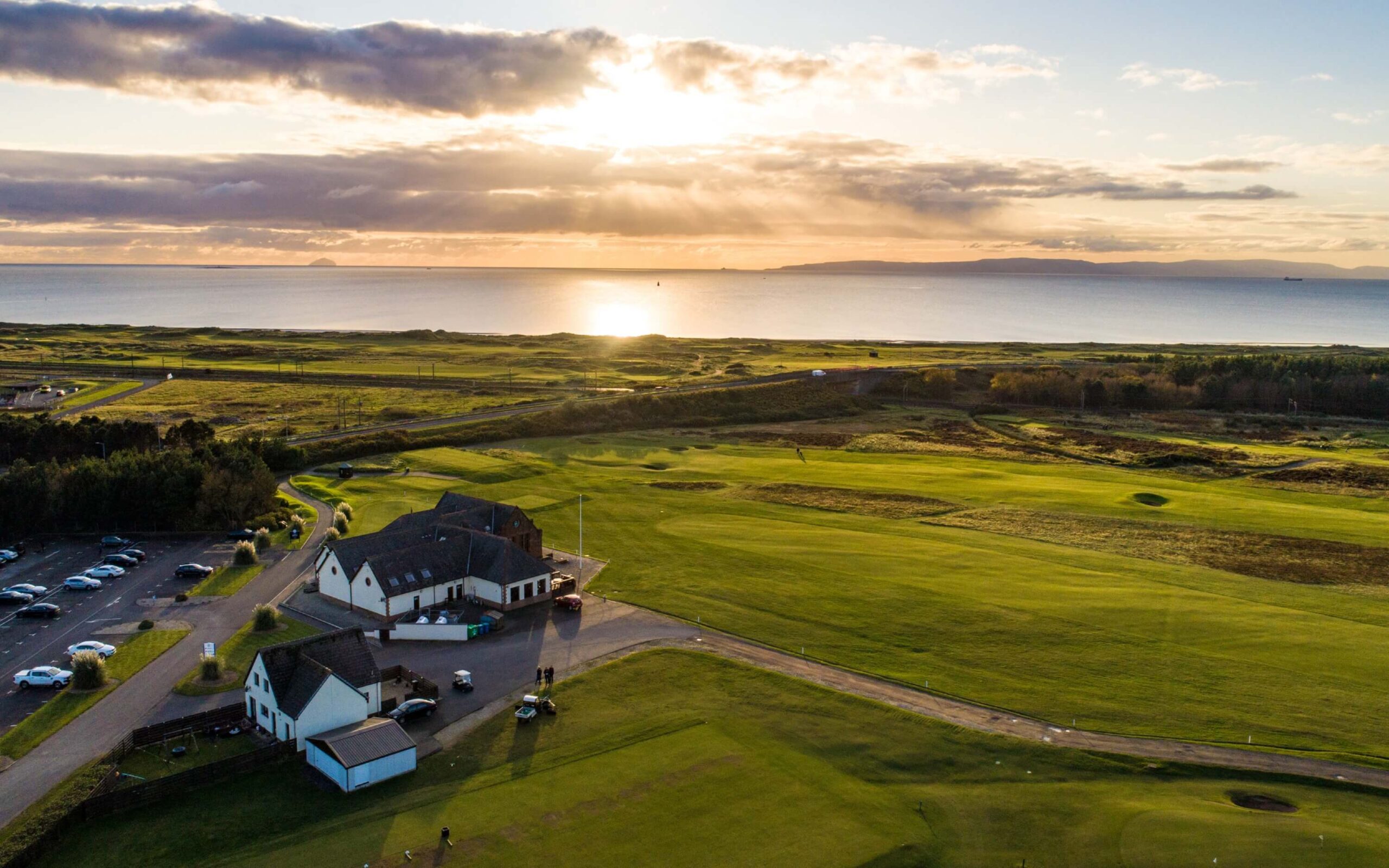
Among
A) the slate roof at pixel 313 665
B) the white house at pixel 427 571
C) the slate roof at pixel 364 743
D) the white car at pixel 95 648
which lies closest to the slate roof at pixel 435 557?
the white house at pixel 427 571

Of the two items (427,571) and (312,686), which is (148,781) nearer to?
(312,686)

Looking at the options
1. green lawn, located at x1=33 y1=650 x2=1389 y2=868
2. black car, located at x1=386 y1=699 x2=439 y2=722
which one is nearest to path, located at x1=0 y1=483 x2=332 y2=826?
green lawn, located at x1=33 y1=650 x2=1389 y2=868

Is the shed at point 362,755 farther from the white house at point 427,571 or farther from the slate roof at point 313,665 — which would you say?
the white house at point 427,571

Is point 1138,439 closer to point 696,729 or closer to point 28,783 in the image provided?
point 696,729

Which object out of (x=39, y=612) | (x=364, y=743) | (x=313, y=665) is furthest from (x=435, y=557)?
(x=39, y=612)

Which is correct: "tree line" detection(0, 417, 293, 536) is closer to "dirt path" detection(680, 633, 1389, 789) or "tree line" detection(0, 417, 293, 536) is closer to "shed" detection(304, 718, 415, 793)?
"shed" detection(304, 718, 415, 793)

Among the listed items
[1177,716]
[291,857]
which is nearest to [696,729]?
[291,857]
